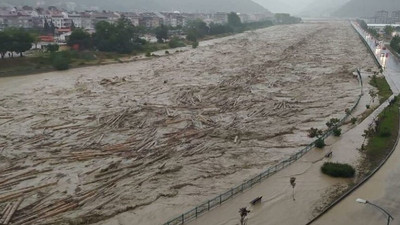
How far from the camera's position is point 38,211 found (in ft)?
41.1

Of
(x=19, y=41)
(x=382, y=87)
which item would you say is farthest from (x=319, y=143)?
(x=19, y=41)

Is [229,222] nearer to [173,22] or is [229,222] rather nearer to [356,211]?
[356,211]

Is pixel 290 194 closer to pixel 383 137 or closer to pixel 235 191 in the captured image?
pixel 235 191

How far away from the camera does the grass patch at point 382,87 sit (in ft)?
87.9

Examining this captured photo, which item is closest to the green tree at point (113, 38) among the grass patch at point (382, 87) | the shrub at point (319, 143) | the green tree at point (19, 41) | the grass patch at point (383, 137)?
the green tree at point (19, 41)

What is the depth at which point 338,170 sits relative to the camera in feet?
49.6

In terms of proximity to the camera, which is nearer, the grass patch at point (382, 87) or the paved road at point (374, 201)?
the paved road at point (374, 201)

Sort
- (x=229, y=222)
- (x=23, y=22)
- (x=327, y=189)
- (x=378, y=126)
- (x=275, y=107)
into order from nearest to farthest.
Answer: (x=229, y=222) → (x=327, y=189) → (x=378, y=126) → (x=275, y=107) → (x=23, y=22)

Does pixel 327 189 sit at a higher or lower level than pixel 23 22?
lower

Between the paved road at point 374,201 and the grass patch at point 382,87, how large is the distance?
1086 centimetres

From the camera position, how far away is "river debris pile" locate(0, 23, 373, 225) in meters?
13.5

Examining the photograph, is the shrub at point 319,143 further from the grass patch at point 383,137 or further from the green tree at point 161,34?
the green tree at point 161,34

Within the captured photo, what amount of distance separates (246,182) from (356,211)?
3.76 m

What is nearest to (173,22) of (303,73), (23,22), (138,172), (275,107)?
(23,22)
